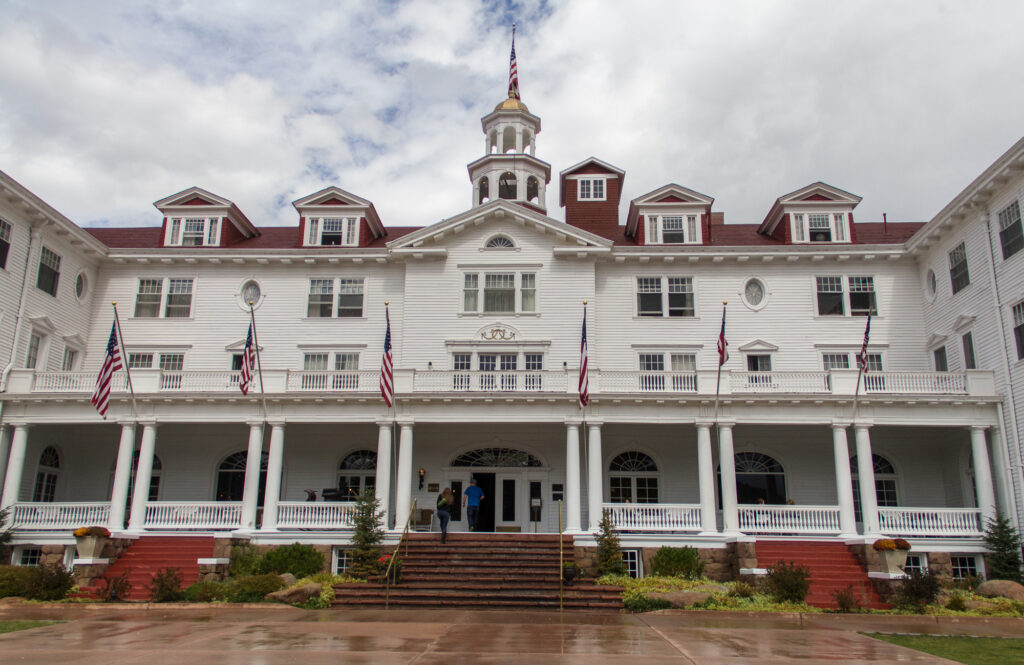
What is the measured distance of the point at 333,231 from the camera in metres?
34.1

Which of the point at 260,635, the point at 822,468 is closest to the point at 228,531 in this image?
the point at 260,635

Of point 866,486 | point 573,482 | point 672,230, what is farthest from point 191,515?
point 866,486

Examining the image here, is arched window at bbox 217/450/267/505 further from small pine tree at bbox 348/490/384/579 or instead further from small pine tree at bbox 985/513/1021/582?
small pine tree at bbox 985/513/1021/582

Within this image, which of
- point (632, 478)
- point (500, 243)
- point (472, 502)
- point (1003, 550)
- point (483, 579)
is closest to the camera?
point (483, 579)

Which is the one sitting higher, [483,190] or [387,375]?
[483,190]

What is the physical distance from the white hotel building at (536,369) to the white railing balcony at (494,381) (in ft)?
0.31

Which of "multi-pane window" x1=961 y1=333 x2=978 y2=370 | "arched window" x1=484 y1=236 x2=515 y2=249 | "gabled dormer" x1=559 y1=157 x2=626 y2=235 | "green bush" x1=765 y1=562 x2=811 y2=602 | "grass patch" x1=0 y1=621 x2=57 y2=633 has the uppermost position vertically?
"gabled dormer" x1=559 y1=157 x2=626 y2=235

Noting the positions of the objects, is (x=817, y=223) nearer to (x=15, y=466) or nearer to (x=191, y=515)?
(x=191, y=515)

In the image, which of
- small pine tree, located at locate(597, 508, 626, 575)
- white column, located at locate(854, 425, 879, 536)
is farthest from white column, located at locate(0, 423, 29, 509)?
white column, located at locate(854, 425, 879, 536)

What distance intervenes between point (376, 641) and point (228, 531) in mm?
13073

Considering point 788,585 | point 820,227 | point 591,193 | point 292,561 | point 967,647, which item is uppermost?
point 591,193

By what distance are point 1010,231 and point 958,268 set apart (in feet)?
10.9

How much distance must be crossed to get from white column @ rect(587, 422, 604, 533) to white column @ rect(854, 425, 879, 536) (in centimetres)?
789

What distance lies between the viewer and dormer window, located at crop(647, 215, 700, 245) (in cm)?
3325
